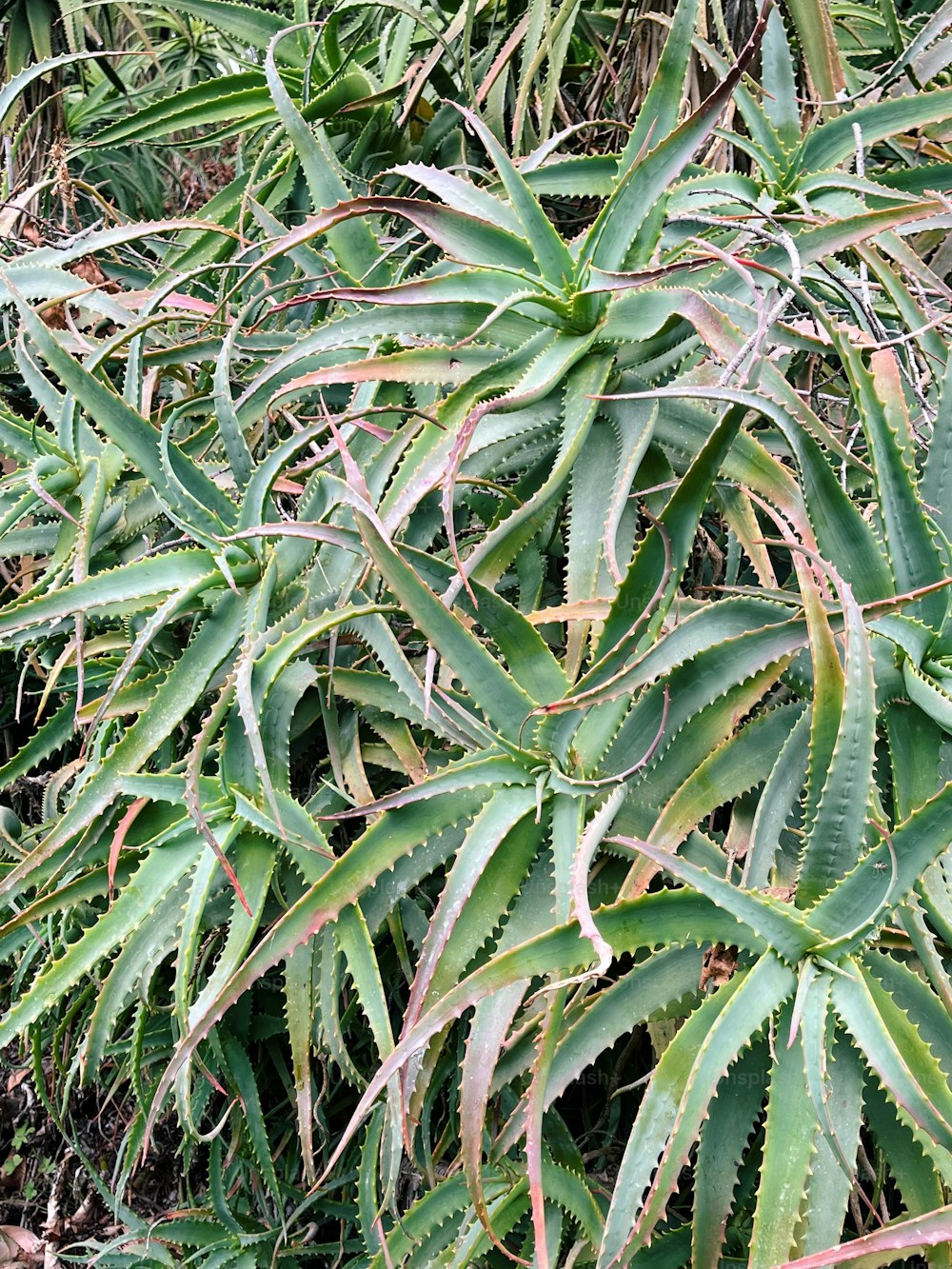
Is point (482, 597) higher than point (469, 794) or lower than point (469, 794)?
higher

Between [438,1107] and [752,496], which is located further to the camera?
[438,1107]

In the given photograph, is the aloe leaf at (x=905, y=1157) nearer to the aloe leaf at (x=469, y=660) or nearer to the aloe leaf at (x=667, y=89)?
the aloe leaf at (x=469, y=660)

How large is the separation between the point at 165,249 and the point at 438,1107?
1303 mm

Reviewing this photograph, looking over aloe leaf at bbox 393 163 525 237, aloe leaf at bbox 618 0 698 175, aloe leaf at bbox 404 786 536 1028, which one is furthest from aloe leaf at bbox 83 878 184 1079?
aloe leaf at bbox 618 0 698 175

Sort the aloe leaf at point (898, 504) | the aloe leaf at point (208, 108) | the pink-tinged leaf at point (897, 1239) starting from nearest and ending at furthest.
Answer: the pink-tinged leaf at point (897, 1239) → the aloe leaf at point (898, 504) → the aloe leaf at point (208, 108)

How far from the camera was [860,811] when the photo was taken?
777 mm

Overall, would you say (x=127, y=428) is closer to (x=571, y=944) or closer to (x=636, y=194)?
(x=636, y=194)

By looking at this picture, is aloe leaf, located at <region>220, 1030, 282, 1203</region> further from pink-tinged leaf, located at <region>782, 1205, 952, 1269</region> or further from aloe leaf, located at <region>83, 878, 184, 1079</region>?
pink-tinged leaf, located at <region>782, 1205, 952, 1269</region>

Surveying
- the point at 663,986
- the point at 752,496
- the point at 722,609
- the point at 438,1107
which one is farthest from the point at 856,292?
the point at 438,1107

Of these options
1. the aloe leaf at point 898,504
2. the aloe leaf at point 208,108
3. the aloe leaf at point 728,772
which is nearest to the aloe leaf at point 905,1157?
the aloe leaf at point 728,772

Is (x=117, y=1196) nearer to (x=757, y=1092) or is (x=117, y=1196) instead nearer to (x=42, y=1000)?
(x=42, y=1000)

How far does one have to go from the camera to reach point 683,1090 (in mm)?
793

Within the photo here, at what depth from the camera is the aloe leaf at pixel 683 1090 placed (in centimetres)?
74

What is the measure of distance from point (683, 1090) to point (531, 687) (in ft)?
1.11
